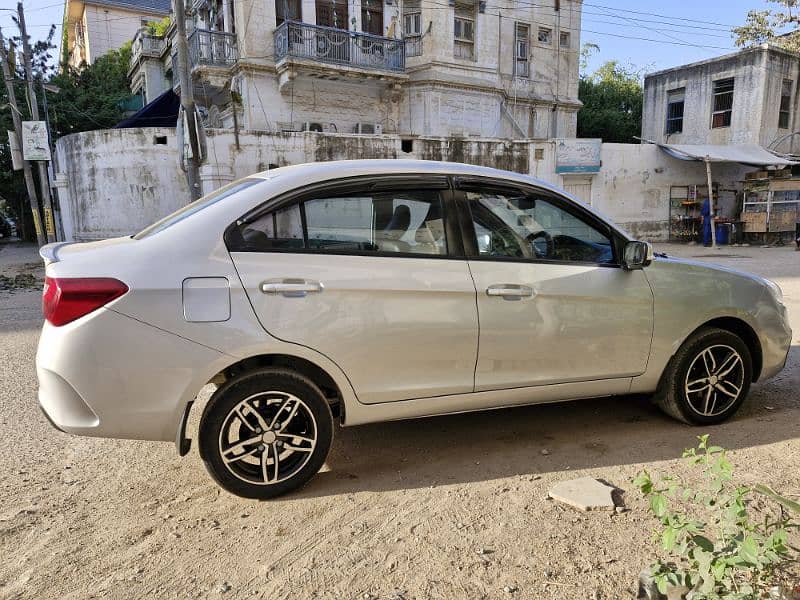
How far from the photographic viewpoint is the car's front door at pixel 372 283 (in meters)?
2.87

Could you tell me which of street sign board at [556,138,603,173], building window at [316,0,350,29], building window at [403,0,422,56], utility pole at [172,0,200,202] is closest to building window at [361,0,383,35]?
building window at [316,0,350,29]

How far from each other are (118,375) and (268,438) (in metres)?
0.78

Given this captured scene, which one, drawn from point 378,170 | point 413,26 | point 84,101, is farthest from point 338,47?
point 378,170

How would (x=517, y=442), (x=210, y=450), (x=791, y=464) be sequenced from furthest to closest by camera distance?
(x=517, y=442) < (x=791, y=464) < (x=210, y=450)

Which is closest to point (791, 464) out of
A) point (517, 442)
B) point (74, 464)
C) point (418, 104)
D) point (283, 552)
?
point (517, 442)

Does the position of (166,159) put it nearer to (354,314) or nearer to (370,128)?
(370,128)

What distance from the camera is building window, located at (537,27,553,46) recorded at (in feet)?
78.0

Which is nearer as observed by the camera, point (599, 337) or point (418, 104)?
point (599, 337)

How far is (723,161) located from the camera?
20.3m

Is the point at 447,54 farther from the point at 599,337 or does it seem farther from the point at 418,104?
the point at 599,337

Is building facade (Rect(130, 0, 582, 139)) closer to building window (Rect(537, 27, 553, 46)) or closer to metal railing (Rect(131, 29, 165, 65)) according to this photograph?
building window (Rect(537, 27, 553, 46))

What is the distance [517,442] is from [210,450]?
6.30ft

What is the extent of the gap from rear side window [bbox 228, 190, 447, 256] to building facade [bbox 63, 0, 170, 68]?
3420 cm

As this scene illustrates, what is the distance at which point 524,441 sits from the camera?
3705 mm
